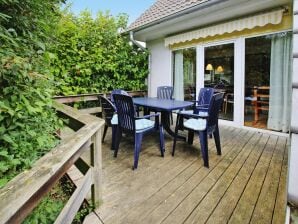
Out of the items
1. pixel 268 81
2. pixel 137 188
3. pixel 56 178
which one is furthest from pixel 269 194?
pixel 268 81

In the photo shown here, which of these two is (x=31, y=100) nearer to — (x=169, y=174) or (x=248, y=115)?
(x=169, y=174)

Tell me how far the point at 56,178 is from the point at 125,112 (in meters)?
1.83

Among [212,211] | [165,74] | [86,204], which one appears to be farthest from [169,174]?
[165,74]

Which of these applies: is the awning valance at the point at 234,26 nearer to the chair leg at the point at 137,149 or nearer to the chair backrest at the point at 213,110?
the chair backrest at the point at 213,110

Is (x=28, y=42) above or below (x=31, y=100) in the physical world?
above

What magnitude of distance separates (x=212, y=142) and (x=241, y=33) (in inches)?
97.4

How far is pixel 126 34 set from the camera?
20.3 feet

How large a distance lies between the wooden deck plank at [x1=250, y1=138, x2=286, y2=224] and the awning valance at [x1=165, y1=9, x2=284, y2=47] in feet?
8.15

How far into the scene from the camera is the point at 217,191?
7.12 ft

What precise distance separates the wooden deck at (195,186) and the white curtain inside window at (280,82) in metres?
0.75

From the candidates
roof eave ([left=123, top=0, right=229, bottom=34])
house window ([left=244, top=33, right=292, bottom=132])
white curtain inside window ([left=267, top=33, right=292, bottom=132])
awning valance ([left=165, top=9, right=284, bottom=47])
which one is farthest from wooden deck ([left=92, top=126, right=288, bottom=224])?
roof eave ([left=123, top=0, right=229, bottom=34])

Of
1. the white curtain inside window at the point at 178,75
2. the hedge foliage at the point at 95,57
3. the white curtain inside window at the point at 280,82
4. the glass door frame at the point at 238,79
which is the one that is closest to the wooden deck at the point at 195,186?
the white curtain inside window at the point at 280,82

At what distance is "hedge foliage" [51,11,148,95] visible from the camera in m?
4.97

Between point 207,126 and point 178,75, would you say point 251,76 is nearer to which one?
point 178,75
